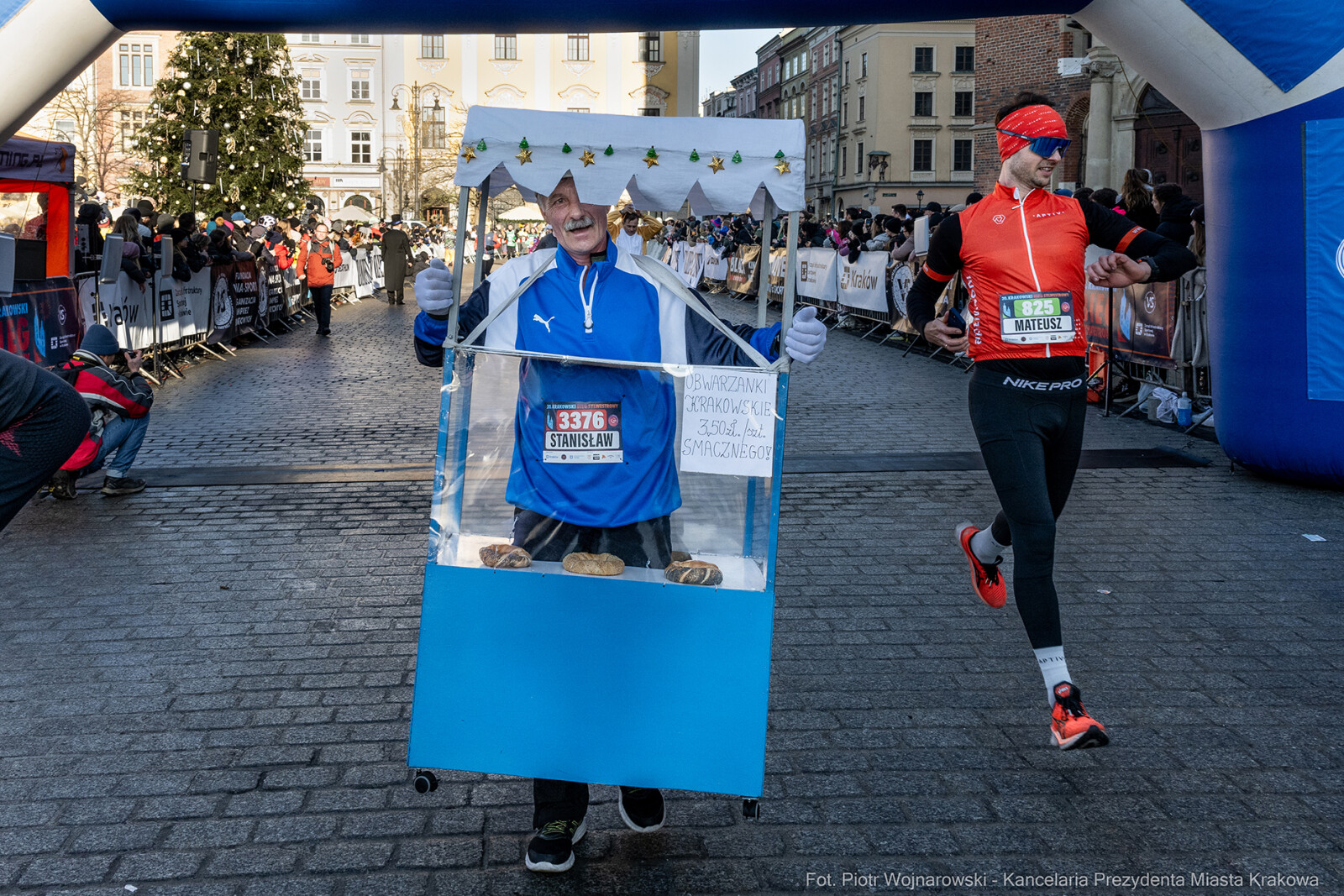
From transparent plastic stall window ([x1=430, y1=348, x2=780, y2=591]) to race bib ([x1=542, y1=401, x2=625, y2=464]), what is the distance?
0.03 meters

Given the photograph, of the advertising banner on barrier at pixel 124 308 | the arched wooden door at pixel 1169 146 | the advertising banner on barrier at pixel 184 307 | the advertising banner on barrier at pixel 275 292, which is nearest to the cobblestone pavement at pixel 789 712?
the advertising banner on barrier at pixel 124 308

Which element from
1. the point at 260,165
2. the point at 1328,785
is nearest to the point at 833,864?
the point at 1328,785

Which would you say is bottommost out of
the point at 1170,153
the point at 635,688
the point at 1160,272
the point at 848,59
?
the point at 635,688

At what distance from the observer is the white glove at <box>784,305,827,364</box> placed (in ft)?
11.0

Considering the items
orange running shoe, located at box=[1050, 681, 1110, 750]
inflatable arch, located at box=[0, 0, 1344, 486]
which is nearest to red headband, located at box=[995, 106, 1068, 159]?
orange running shoe, located at box=[1050, 681, 1110, 750]

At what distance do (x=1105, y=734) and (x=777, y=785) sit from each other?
105 centimetres

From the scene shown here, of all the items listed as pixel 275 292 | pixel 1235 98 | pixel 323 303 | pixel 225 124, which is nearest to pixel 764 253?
pixel 1235 98

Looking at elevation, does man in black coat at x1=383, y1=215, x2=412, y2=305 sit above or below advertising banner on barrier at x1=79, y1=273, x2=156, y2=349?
above

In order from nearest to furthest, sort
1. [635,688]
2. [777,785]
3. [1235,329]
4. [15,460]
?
1. [15,460]
2. [635,688]
3. [777,785]
4. [1235,329]

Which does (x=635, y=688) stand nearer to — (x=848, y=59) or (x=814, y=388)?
(x=814, y=388)

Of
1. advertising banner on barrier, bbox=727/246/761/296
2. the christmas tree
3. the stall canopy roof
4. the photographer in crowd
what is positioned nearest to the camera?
the stall canopy roof

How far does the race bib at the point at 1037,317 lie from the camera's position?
439 cm

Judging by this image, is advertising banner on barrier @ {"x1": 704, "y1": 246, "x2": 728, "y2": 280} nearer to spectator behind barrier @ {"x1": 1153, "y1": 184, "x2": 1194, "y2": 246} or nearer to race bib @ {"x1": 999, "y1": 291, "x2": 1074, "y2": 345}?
spectator behind barrier @ {"x1": 1153, "y1": 184, "x2": 1194, "y2": 246}

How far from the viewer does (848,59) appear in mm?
78562
